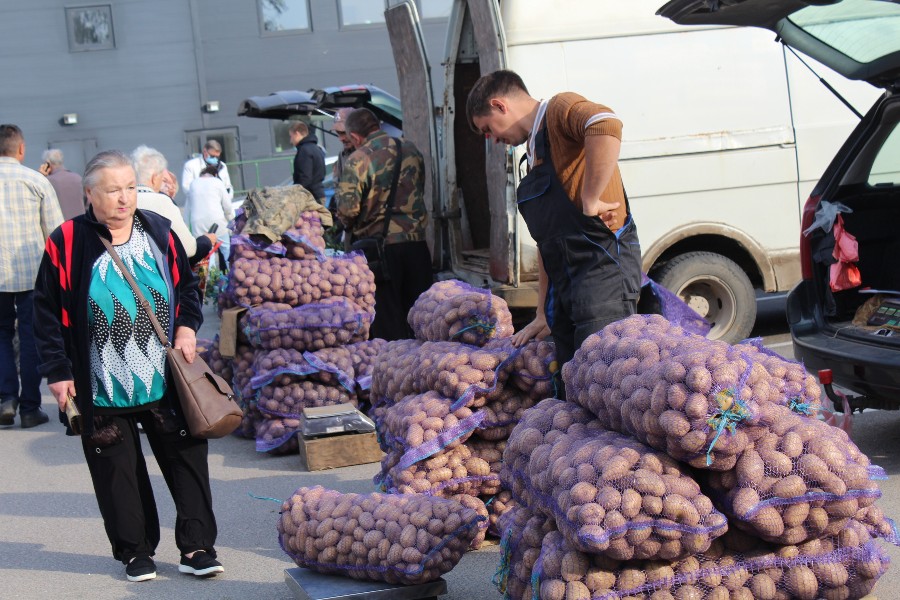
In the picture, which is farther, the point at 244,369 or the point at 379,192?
the point at 379,192

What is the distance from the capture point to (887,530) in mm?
3205

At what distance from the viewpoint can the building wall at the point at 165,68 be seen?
968 inches

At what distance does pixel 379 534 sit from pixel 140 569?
1.55 metres

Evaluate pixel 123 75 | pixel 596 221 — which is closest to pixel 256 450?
pixel 596 221

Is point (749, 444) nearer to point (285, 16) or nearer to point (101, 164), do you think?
point (101, 164)

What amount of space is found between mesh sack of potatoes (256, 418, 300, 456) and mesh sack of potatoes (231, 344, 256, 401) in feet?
1.00

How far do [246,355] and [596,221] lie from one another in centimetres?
384

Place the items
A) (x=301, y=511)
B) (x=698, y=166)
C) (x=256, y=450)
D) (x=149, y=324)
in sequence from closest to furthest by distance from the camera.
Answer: (x=301, y=511) → (x=149, y=324) → (x=256, y=450) → (x=698, y=166)

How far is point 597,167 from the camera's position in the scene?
169 inches

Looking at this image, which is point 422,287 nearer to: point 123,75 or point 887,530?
point 887,530

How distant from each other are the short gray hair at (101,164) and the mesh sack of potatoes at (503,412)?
1.94 meters

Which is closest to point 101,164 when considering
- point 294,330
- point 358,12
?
point 294,330

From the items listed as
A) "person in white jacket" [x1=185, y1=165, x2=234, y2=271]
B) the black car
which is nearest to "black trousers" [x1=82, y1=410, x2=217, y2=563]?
the black car

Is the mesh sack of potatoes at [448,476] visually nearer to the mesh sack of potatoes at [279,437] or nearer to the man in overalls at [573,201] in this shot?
the man in overalls at [573,201]
